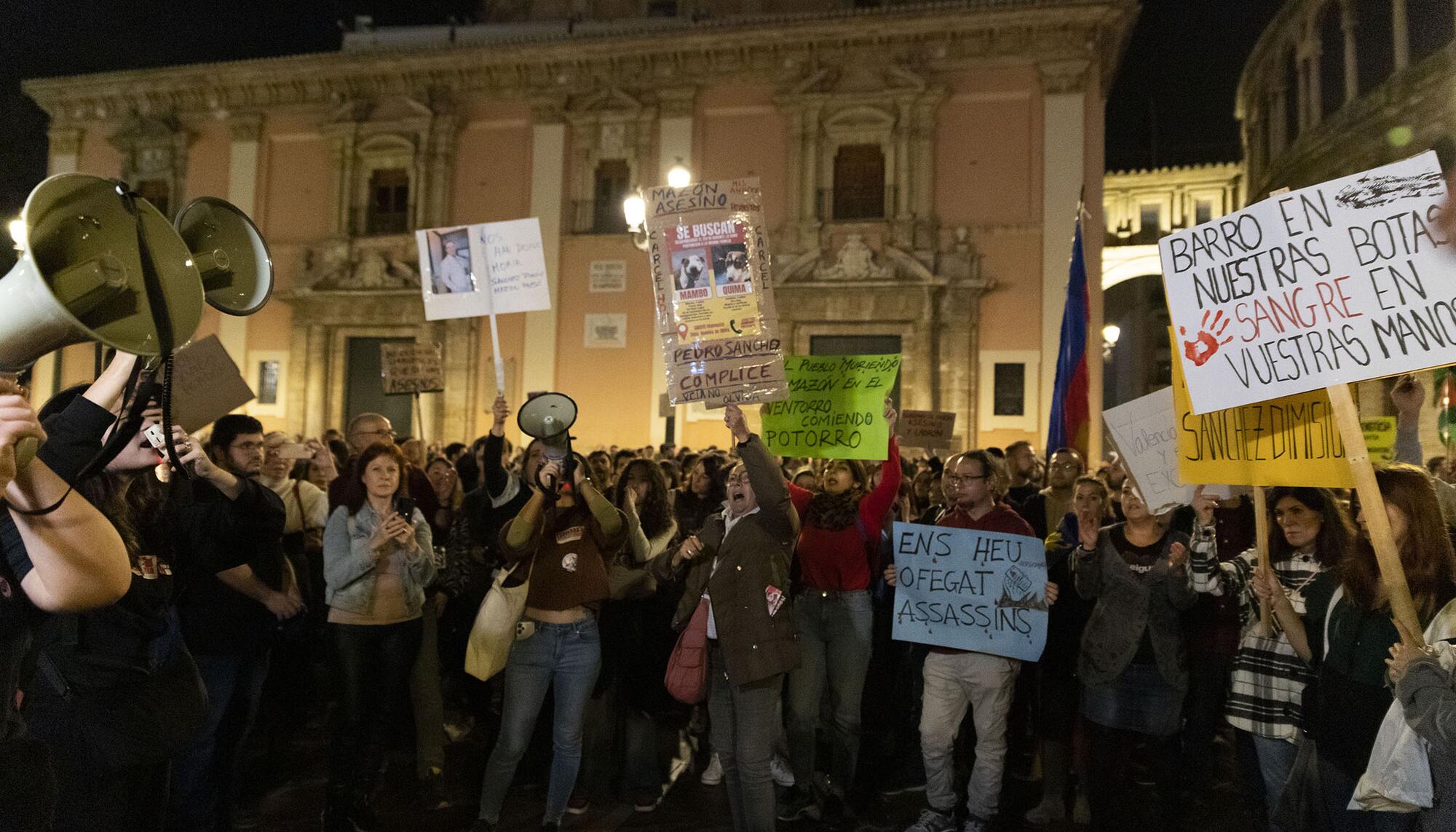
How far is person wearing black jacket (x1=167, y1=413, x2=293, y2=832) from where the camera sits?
3609mm

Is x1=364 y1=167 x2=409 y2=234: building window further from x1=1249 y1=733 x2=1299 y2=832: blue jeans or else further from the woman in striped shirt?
x1=1249 y1=733 x2=1299 y2=832: blue jeans

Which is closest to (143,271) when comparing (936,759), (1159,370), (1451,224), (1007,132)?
(1451,224)

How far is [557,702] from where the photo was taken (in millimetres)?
4309

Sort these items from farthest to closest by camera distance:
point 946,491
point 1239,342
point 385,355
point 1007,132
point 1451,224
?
point 1007,132 < point 385,355 < point 946,491 < point 1239,342 < point 1451,224

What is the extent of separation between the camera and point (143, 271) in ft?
6.20

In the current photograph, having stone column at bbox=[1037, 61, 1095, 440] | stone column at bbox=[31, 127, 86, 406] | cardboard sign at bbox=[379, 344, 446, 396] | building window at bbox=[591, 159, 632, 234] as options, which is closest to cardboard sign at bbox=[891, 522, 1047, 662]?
cardboard sign at bbox=[379, 344, 446, 396]

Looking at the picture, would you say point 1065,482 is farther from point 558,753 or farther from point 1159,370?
point 1159,370

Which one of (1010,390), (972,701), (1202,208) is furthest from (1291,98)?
(972,701)

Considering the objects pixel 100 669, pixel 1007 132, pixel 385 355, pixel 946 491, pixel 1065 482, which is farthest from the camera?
pixel 1007 132

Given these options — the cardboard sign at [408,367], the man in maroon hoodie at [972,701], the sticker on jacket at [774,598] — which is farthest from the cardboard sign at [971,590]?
the cardboard sign at [408,367]

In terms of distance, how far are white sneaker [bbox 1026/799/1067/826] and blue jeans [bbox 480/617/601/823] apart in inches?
99.0

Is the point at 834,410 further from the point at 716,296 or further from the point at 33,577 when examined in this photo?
the point at 33,577

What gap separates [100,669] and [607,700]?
107 inches

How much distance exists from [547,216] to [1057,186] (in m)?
10.3
